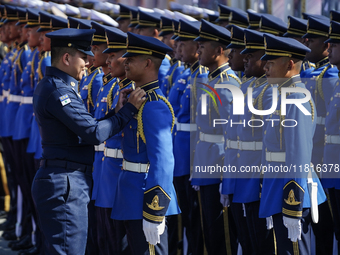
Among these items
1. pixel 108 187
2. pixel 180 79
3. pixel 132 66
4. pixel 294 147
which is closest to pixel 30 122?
pixel 180 79

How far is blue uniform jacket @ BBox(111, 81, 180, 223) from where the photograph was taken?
3756 mm

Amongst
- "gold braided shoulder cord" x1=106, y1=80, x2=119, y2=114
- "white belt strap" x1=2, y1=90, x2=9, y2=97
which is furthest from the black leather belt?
"white belt strap" x1=2, y1=90, x2=9, y2=97

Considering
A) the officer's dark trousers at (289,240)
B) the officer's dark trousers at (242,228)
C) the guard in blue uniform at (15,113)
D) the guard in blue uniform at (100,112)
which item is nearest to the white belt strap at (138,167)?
the guard in blue uniform at (100,112)

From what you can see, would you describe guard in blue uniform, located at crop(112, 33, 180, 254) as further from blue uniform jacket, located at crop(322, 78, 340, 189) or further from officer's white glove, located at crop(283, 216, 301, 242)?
blue uniform jacket, located at crop(322, 78, 340, 189)

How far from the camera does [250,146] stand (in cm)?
486

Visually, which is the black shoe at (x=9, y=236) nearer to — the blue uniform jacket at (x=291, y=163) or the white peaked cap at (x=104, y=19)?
the white peaked cap at (x=104, y=19)

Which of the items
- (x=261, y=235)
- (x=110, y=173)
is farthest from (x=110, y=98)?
(x=261, y=235)

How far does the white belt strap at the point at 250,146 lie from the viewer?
4.82 m

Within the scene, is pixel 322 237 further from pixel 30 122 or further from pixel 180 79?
pixel 30 122

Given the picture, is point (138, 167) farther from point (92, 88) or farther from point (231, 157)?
point (92, 88)

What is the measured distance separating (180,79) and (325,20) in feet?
5.07

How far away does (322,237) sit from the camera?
214 inches

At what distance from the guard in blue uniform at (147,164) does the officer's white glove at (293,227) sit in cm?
76

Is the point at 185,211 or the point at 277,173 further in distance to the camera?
the point at 185,211
